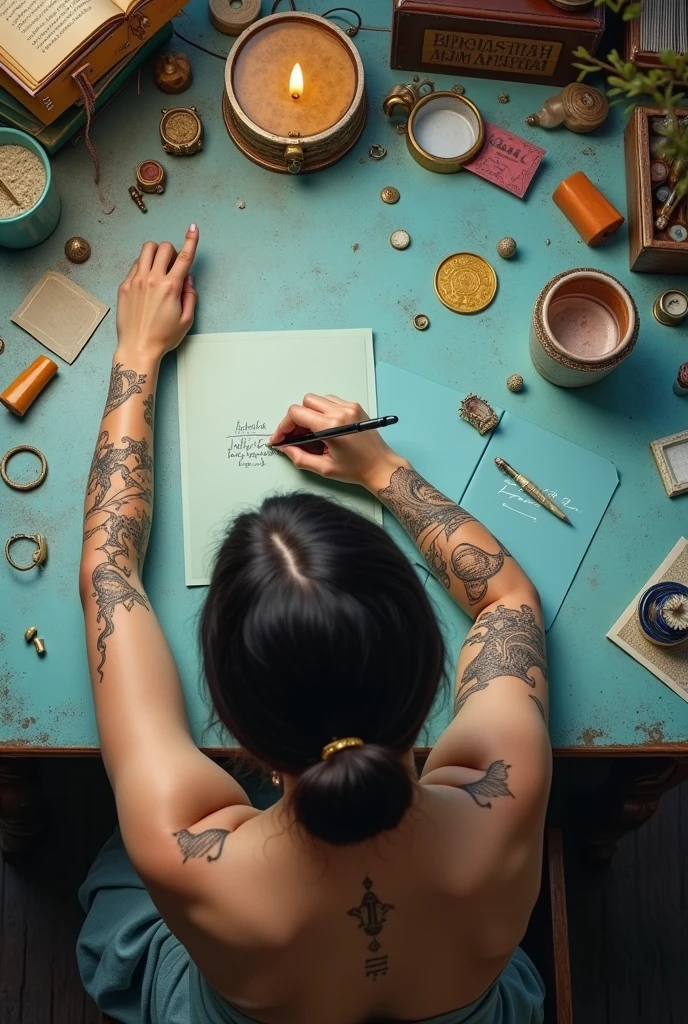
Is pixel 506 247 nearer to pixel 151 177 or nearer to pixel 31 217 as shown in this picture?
pixel 151 177

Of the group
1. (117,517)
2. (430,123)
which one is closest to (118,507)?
(117,517)

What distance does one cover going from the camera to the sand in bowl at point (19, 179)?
125 centimetres

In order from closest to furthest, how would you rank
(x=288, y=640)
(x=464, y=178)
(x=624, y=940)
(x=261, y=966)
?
(x=288, y=640)
(x=261, y=966)
(x=464, y=178)
(x=624, y=940)

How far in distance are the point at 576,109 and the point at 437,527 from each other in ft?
2.16

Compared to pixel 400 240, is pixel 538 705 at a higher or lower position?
lower

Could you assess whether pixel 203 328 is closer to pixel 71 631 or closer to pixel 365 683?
pixel 71 631

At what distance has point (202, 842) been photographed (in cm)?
94

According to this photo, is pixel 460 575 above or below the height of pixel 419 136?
below

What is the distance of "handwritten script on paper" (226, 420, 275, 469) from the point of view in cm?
124

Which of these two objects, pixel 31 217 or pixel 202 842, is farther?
pixel 31 217

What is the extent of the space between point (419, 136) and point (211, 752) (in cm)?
90

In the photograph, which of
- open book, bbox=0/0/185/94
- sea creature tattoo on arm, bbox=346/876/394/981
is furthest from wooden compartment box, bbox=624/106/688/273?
sea creature tattoo on arm, bbox=346/876/394/981

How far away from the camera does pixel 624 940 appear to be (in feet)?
5.96

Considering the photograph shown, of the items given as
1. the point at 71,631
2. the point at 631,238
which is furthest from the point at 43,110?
the point at 631,238
